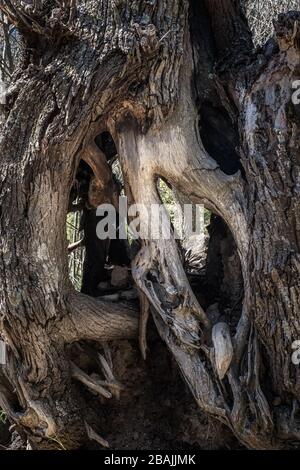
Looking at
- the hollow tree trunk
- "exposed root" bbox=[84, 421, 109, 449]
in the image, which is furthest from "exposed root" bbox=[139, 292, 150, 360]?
"exposed root" bbox=[84, 421, 109, 449]

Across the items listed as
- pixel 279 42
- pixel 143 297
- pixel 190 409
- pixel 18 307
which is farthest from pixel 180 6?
pixel 190 409

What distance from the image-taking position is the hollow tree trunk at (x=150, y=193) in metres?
3.25

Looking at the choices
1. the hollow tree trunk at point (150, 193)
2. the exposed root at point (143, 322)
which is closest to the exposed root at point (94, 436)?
the hollow tree trunk at point (150, 193)

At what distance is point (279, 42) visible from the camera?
321 cm

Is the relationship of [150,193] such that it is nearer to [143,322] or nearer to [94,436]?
→ [143,322]

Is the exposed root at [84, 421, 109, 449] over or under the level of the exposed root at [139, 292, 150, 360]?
under

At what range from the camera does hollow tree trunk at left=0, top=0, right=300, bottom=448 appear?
325 cm

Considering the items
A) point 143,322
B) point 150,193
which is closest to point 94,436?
point 143,322

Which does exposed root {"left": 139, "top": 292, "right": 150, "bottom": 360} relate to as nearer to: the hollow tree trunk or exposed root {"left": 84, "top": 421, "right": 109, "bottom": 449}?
the hollow tree trunk

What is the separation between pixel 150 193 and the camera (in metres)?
3.64

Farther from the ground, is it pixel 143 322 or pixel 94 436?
pixel 143 322

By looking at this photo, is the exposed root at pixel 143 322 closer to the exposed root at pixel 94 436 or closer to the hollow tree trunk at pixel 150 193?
the hollow tree trunk at pixel 150 193

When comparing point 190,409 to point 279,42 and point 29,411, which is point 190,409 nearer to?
point 29,411

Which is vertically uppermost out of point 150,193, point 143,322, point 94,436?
point 150,193
